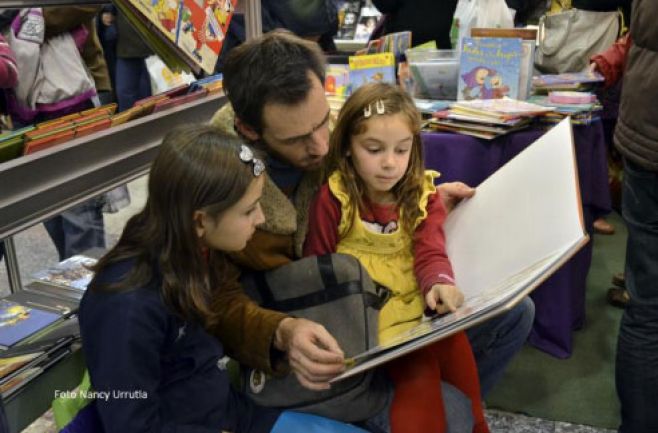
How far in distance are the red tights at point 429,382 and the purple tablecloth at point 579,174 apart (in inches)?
35.3

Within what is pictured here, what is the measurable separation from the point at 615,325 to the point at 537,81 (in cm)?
95

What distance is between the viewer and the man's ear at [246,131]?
1262 mm

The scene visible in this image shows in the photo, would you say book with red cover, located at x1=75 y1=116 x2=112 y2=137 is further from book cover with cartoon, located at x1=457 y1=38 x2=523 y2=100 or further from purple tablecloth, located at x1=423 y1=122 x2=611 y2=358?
book cover with cartoon, located at x1=457 y1=38 x2=523 y2=100

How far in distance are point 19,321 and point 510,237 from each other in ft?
3.23

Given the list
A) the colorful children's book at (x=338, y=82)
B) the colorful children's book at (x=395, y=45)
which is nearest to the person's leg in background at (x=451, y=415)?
the colorful children's book at (x=338, y=82)

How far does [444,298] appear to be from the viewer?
118cm

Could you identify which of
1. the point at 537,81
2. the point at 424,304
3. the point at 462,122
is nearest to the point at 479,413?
the point at 424,304

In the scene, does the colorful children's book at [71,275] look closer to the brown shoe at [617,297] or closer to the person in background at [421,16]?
the brown shoe at [617,297]

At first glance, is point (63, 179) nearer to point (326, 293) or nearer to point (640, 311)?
point (326, 293)

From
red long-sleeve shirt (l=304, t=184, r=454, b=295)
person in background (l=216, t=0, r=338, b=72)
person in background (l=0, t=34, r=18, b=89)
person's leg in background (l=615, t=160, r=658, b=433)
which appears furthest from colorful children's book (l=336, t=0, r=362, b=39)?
red long-sleeve shirt (l=304, t=184, r=454, b=295)

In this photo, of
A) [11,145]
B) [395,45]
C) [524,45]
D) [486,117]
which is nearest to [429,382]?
[11,145]

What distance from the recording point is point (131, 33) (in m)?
3.51

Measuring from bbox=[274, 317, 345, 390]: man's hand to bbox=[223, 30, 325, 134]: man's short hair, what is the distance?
386 millimetres

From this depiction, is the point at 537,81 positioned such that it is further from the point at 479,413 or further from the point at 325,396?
the point at 325,396
